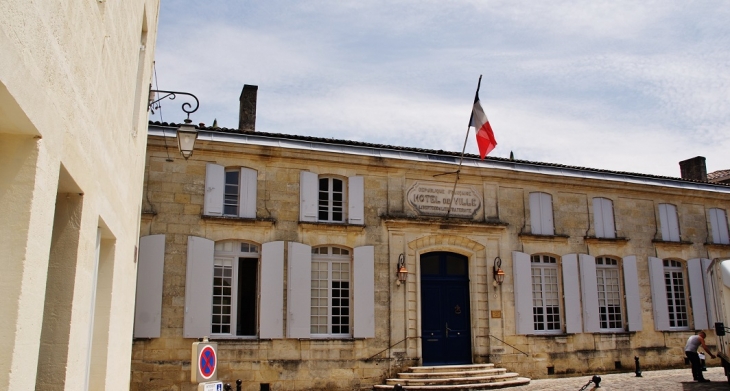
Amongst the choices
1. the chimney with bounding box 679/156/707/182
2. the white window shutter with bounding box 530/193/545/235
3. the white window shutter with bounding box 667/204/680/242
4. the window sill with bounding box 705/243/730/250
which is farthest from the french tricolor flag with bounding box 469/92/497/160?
the chimney with bounding box 679/156/707/182

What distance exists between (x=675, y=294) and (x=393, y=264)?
823 cm

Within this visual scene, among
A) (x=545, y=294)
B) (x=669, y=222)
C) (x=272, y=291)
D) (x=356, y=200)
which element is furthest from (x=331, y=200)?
(x=669, y=222)

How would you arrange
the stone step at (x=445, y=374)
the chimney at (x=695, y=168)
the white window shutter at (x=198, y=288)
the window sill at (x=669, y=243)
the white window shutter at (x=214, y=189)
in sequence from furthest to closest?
the chimney at (x=695, y=168), the window sill at (x=669, y=243), the stone step at (x=445, y=374), the white window shutter at (x=214, y=189), the white window shutter at (x=198, y=288)

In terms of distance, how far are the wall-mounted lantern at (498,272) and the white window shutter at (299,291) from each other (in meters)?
4.33

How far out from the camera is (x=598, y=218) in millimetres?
16062

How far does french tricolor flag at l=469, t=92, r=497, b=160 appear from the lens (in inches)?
531

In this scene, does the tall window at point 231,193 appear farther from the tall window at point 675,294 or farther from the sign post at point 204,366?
the tall window at point 675,294

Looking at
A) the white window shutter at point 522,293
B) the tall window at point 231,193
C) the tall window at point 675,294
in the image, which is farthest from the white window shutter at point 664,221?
the tall window at point 231,193

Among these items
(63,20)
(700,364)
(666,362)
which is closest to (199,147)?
(63,20)

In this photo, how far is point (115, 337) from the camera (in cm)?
597

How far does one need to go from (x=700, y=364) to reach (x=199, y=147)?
37.0ft

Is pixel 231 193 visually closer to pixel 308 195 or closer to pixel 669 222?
pixel 308 195

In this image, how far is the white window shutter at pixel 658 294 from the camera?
52.6ft

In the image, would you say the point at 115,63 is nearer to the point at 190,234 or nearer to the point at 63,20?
the point at 63,20
